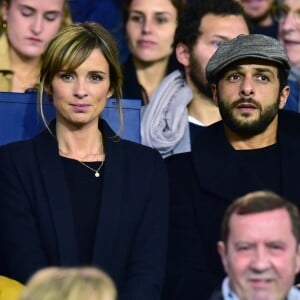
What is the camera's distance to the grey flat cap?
5.47m

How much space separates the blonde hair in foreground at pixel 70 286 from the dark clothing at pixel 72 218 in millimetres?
1280

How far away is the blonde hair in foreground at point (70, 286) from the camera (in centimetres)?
377

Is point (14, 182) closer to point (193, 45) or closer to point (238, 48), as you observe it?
point (238, 48)

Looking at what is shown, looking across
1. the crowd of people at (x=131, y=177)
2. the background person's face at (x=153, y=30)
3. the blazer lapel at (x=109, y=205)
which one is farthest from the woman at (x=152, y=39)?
the blazer lapel at (x=109, y=205)

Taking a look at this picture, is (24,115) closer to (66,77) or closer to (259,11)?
(66,77)

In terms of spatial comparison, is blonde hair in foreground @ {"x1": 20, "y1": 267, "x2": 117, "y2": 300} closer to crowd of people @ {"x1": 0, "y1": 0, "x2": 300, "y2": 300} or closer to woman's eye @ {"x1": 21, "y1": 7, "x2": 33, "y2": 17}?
crowd of people @ {"x1": 0, "y1": 0, "x2": 300, "y2": 300}

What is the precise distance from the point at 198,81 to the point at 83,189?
1296 millimetres

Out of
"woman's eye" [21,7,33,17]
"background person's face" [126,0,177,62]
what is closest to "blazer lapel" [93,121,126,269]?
"woman's eye" [21,7,33,17]

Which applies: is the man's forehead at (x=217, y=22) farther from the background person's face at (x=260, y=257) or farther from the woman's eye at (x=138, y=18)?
the background person's face at (x=260, y=257)

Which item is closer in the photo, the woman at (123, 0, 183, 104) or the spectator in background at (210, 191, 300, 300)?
the spectator in background at (210, 191, 300, 300)

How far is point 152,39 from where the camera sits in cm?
687

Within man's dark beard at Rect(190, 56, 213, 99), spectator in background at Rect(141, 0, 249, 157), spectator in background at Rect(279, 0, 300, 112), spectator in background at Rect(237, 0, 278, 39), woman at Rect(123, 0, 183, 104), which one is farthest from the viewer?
spectator in background at Rect(237, 0, 278, 39)

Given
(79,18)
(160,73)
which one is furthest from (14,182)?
(79,18)

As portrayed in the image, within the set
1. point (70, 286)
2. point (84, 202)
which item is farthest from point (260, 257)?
point (84, 202)
